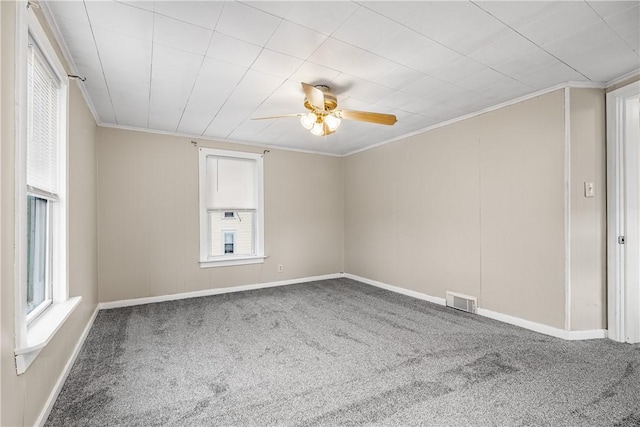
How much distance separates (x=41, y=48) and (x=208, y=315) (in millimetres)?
2945

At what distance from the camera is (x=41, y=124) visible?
1.95 m

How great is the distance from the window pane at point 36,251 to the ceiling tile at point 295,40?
6.20 ft

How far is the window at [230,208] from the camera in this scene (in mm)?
4727

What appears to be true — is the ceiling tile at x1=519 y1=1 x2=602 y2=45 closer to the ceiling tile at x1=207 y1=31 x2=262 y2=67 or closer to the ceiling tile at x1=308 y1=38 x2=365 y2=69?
the ceiling tile at x1=308 y1=38 x2=365 y2=69

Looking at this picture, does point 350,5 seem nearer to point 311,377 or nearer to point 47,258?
point 311,377

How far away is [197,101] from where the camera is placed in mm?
3273

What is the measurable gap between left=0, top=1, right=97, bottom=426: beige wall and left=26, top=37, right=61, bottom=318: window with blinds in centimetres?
23

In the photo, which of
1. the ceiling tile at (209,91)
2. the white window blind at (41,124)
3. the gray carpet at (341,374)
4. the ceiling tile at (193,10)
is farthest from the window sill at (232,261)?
the ceiling tile at (193,10)

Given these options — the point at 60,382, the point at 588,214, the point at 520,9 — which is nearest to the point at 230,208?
the point at 60,382

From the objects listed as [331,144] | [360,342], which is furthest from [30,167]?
[331,144]

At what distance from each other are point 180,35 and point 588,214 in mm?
3800

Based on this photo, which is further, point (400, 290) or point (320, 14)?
point (400, 290)

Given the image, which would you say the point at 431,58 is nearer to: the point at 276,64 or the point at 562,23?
the point at 562,23

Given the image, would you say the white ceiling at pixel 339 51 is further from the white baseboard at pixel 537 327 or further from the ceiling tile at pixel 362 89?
the white baseboard at pixel 537 327
